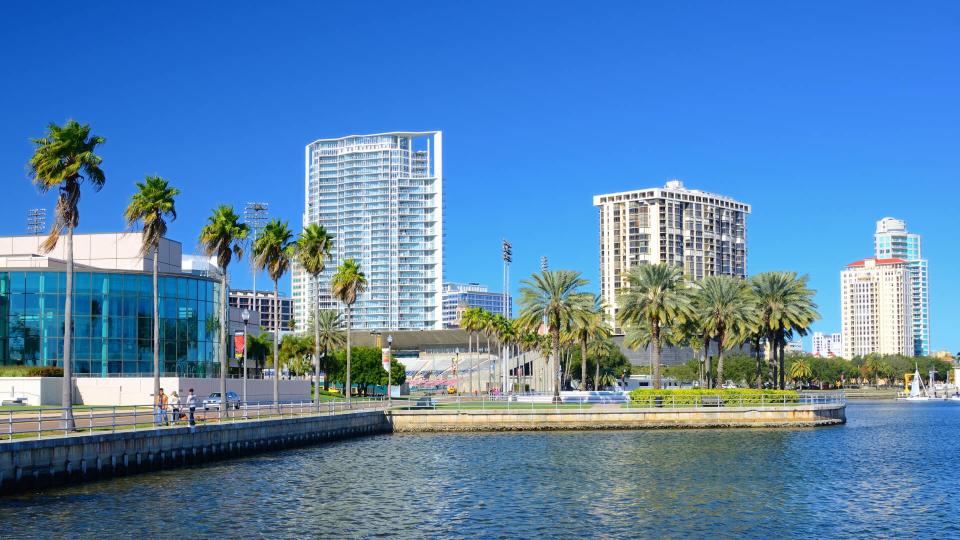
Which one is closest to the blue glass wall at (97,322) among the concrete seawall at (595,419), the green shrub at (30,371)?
the green shrub at (30,371)

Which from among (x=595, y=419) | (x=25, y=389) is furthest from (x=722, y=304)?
(x=25, y=389)

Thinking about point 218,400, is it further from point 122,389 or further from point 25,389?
point 25,389

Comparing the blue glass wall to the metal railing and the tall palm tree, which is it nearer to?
the metal railing

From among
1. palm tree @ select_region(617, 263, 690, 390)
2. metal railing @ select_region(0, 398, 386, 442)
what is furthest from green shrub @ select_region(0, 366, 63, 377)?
palm tree @ select_region(617, 263, 690, 390)

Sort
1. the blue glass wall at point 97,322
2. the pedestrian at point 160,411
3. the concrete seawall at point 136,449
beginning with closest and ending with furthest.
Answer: the concrete seawall at point 136,449 < the pedestrian at point 160,411 < the blue glass wall at point 97,322

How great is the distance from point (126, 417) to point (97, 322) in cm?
3492

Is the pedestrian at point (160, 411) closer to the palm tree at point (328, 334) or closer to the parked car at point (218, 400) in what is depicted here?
the parked car at point (218, 400)

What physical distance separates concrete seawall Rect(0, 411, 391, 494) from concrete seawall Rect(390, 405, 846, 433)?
12.1 m

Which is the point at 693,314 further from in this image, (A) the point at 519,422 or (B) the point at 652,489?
(B) the point at 652,489

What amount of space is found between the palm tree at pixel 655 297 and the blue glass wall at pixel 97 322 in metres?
39.0

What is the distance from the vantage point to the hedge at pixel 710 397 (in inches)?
3162

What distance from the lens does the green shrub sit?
3024 inches

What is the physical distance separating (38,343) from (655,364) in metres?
51.0

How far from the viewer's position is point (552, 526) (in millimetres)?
33375
